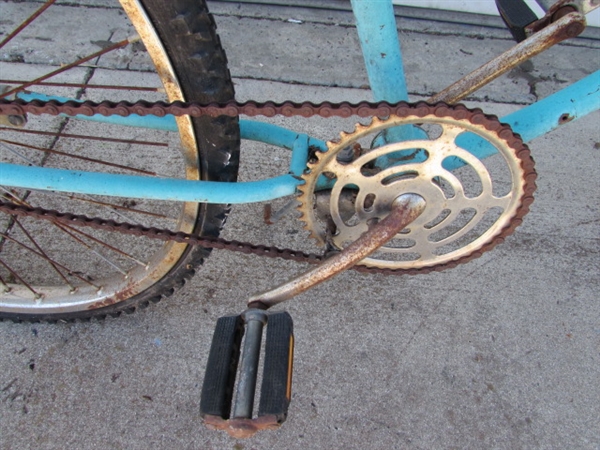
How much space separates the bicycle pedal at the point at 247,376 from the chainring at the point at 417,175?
0.30m

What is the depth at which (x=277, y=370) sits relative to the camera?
1297 mm

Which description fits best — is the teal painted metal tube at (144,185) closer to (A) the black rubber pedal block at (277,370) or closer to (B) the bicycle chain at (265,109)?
(B) the bicycle chain at (265,109)

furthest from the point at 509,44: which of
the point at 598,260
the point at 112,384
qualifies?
the point at 112,384

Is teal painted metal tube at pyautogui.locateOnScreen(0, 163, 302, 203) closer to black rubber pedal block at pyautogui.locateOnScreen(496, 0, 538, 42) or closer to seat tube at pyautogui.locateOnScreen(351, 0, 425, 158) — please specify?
seat tube at pyautogui.locateOnScreen(351, 0, 425, 158)

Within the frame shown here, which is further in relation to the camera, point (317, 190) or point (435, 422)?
point (435, 422)

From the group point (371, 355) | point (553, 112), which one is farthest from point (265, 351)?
point (553, 112)

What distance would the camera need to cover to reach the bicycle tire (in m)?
1.11

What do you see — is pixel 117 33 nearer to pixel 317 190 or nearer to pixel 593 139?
pixel 317 190

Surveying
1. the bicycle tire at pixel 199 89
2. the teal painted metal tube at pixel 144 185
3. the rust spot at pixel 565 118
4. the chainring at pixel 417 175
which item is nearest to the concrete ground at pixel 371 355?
the bicycle tire at pixel 199 89

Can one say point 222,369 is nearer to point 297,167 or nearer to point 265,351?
point 265,351

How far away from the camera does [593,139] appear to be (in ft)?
8.35

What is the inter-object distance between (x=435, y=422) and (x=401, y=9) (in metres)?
2.32

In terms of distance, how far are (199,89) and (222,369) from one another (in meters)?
0.65

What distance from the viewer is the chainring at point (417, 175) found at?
1.23 metres
